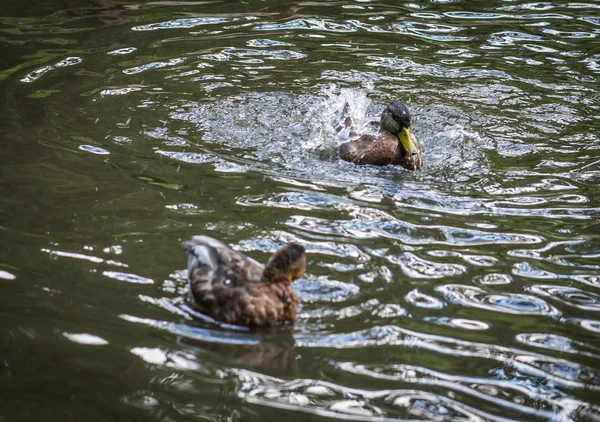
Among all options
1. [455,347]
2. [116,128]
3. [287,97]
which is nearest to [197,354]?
[455,347]

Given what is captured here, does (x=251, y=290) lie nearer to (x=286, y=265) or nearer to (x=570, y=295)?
(x=286, y=265)

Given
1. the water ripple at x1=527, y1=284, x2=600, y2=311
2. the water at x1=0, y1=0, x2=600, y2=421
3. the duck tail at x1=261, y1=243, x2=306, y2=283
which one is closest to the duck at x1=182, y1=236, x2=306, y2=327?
the duck tail at x1=261, y1=243, x2=306, y2=283

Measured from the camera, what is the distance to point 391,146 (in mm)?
9742

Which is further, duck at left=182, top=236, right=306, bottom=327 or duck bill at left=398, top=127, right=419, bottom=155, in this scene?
duck bill at left=398, top=127, right=419, bottom=155

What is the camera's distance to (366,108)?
11492 mm

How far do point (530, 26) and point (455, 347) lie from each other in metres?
9.52

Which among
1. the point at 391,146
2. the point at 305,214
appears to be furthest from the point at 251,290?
the point at 391,146

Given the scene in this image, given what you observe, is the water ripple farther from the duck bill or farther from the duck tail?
the duck bill

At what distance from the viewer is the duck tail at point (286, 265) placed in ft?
20.6

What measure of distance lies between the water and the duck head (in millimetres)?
307

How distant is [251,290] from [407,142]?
393cm

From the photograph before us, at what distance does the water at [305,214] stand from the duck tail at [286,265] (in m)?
0.35

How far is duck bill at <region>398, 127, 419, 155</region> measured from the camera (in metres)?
9.66

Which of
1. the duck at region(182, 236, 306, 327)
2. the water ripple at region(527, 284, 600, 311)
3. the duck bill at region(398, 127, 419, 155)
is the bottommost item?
the water ripple at region(527, 284, 600, 311)
